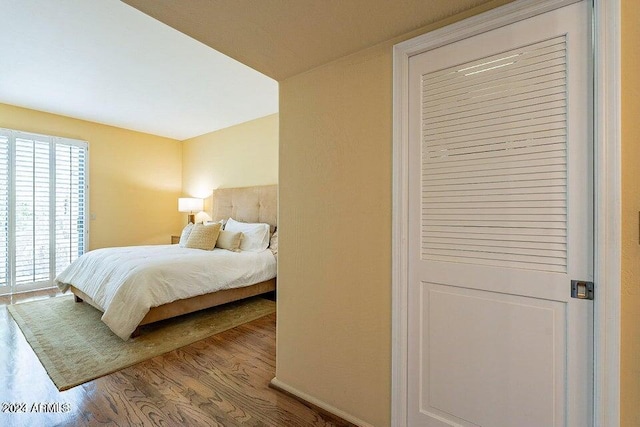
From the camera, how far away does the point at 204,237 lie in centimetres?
395

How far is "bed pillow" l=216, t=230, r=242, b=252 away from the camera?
154 inches

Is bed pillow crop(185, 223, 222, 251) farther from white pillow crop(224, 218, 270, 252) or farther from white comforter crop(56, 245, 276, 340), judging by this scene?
white pillow crop(224, 218, 270, 252)

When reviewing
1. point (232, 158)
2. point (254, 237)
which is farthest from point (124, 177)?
point (254, 237)

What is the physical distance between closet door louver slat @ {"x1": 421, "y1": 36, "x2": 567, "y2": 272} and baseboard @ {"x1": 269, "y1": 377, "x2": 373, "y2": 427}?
1012mm

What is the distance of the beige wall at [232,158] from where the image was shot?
452cm

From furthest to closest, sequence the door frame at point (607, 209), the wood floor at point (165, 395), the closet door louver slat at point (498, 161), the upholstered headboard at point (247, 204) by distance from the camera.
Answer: the upholstered headboard at point (247, 204)
the wood floor at point (165, 395)
the closet door louver slat at point (498, 161)
the door frame at point (607, 209)

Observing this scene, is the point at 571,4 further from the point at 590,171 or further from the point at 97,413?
the point at 97,413

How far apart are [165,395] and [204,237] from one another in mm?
2285

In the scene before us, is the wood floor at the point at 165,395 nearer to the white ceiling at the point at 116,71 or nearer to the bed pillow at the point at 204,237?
the bed pillow at the point at 204,237

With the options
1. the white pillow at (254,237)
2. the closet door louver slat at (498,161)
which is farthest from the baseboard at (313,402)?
the white pillow at (254,237)

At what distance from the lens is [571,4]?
1.12m

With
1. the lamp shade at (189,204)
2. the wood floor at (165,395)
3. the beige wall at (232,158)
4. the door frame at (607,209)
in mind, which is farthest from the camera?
the lamp shade at (189,204)

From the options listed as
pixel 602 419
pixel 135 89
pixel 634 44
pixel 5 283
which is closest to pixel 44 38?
pixel 135 89

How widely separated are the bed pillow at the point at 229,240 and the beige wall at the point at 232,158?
999 millimetres
